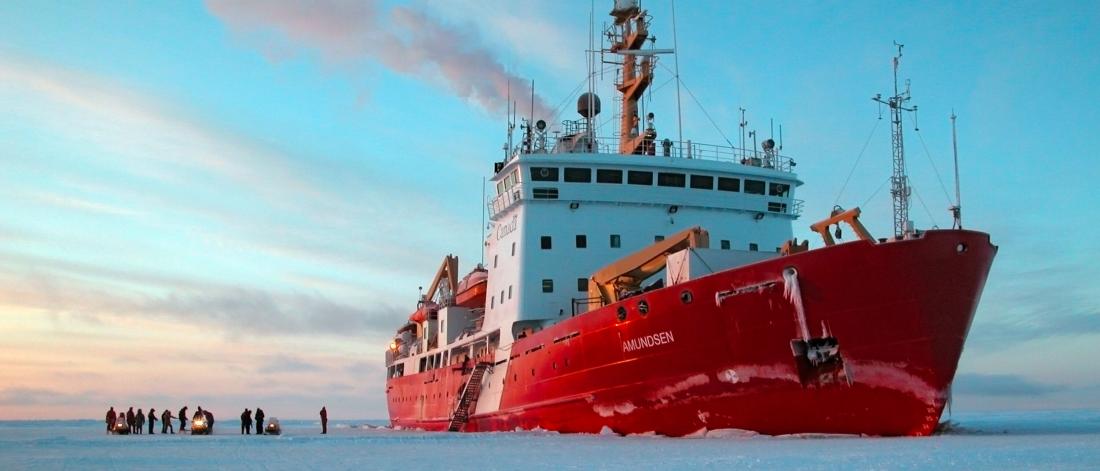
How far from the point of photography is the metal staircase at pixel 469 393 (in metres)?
26.4

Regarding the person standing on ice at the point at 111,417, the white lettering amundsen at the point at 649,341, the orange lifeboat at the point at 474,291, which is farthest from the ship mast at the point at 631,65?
the person standing on ice at the point at 111,417

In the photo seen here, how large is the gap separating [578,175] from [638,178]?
1.59 m

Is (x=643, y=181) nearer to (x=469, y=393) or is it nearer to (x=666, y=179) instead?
(x=666, y=179)

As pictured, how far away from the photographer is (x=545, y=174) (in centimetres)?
2520

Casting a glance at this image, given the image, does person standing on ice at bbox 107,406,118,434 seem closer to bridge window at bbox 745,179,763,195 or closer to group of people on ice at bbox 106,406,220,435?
group of people on ice at bbox 106,406,220,435

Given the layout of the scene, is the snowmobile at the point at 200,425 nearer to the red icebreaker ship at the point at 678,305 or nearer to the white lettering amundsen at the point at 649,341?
the red icebreaker ship at the point at 678,305

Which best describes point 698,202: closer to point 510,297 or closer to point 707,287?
point 510,297

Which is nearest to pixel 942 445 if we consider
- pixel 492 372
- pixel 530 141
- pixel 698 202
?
pixel 698 202

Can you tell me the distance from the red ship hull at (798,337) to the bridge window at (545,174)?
6.66 metres

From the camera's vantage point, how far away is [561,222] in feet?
82.0

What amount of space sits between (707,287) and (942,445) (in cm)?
464

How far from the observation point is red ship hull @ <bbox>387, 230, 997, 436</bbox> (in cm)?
1497

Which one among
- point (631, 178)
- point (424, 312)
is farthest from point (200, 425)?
point (631, 178)

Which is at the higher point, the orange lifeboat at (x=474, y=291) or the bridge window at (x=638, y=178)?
the bridge window at (x=638, y=178)
